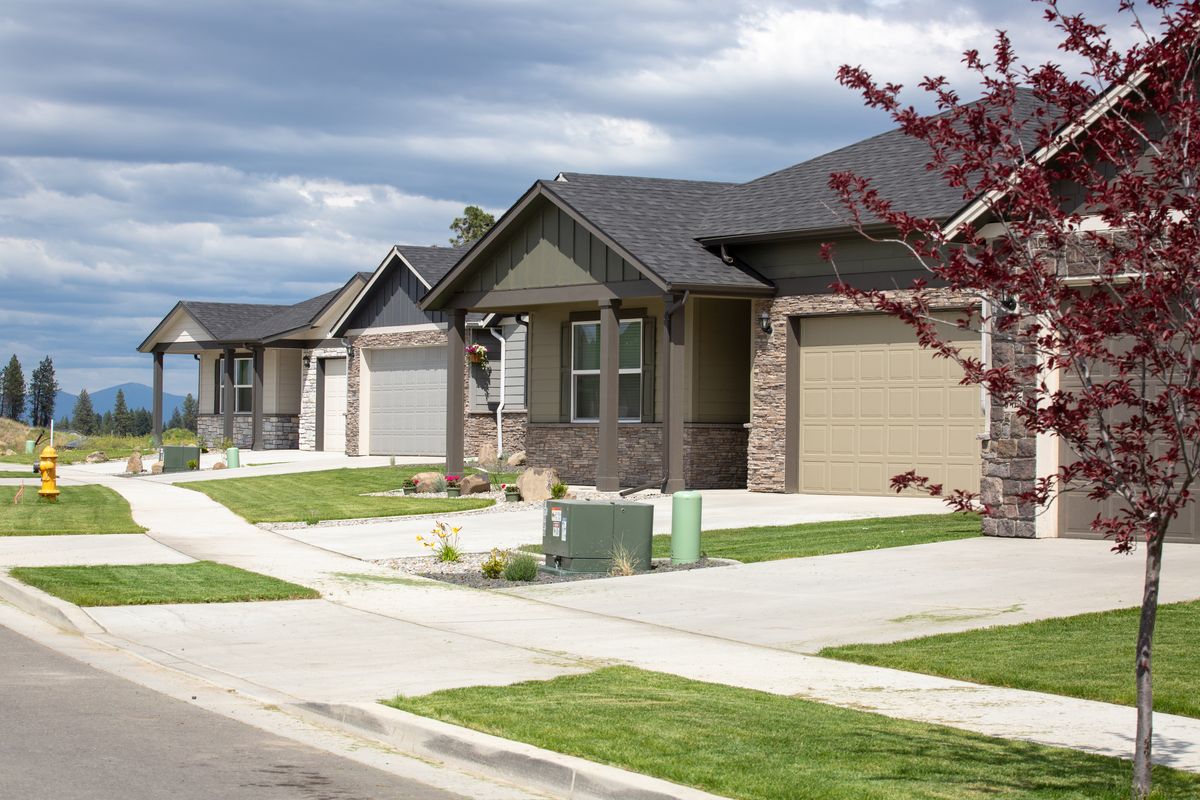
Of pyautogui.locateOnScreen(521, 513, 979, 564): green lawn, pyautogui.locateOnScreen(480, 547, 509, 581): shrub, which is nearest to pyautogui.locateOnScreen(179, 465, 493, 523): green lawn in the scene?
pyautogui.locateOnScreen(521, 513, 979, 564): green lawn

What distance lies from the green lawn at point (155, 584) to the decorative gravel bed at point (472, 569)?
173 cm

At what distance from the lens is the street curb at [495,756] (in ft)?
23.0

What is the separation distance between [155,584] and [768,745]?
29.7ft

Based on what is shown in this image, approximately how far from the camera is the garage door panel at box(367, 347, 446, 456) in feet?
122

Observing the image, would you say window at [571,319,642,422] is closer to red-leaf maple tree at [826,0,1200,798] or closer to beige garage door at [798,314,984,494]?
beige garage door at [798,314,984,494]

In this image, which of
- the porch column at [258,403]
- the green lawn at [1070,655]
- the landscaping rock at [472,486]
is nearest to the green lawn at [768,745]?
the green lawn at [1070,655]

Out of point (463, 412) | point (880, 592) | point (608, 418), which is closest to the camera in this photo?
point (880, 592)

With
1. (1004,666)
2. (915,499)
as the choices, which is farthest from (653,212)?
(1004,666)

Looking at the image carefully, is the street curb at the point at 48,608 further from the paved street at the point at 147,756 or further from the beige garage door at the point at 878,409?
the beige garage door at the point at 878,409

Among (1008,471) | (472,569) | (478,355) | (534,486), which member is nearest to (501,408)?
(478,355)

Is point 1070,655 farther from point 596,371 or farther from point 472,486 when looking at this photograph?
point 596,371

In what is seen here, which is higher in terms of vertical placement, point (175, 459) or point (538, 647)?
point (175, 459)

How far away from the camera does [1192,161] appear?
20.3 ft

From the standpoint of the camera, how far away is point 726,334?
1048 inches
